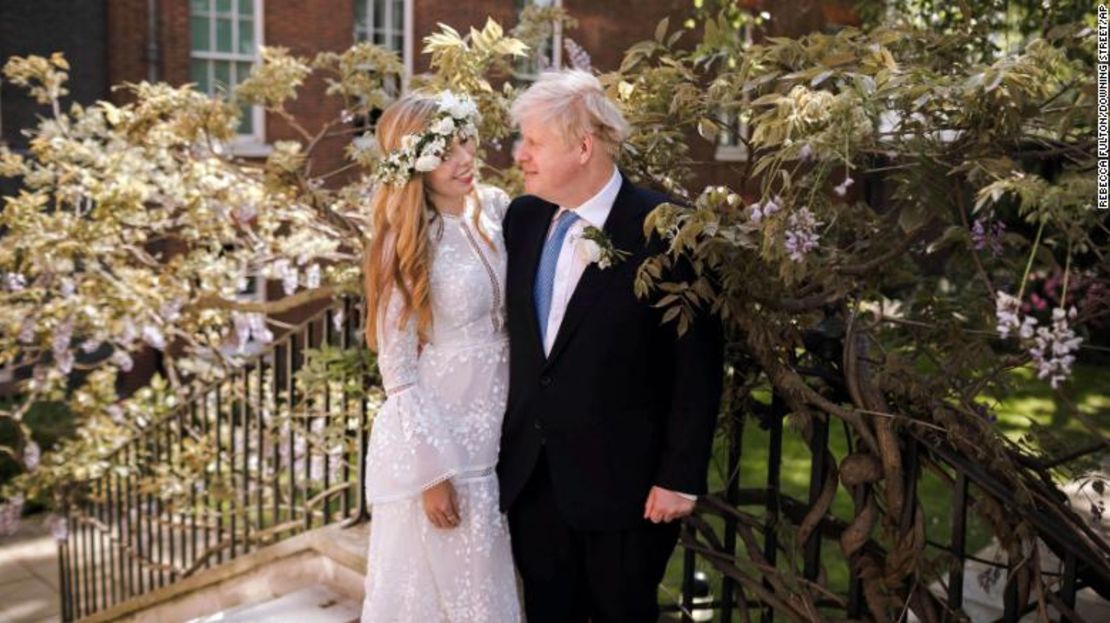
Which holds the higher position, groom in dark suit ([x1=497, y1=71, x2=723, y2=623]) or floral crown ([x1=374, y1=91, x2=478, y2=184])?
floral crown ([x1=374, y1=91, x2=478, y2=184])

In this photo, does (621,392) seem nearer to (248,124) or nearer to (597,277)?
(597,277)

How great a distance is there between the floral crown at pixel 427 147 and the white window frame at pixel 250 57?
10.3m

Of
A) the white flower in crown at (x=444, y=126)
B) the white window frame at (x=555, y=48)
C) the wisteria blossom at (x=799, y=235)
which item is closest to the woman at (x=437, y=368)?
the white flower in crown at (x=444, y=126)

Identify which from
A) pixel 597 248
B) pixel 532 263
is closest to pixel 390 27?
pixel 532 263

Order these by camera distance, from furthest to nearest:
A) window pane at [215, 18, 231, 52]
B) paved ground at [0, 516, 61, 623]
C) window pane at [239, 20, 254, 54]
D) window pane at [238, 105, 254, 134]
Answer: window pane at [238, 105, 254, 134] < window pane at [239, 20, 254, 54] < window pane at [215, 18, 231, 52] < paved ground at [0, 516, 61, 623]

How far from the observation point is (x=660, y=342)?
109 inches

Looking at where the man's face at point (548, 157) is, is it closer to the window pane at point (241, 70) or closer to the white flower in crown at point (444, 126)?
the white flower in crown at point (444, 126)

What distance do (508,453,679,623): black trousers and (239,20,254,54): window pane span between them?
11178 mm

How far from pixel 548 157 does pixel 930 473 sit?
500 cm

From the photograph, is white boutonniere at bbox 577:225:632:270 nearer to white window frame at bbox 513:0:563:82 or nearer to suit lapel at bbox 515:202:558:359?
suit lapel at bbox 515:202:558:359

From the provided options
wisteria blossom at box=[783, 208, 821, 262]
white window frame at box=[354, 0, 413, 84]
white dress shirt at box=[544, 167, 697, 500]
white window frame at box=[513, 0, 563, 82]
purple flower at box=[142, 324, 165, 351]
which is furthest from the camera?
white window frame at box=[354, 0, 413, 84]

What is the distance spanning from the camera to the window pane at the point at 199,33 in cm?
1263

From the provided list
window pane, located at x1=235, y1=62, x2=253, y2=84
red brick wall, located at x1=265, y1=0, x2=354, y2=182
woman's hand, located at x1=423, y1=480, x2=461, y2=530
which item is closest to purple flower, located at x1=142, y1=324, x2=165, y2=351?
woman's hand, located at x1=423, y1=480, x2=461, y2=530

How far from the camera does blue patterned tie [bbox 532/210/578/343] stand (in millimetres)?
2824
